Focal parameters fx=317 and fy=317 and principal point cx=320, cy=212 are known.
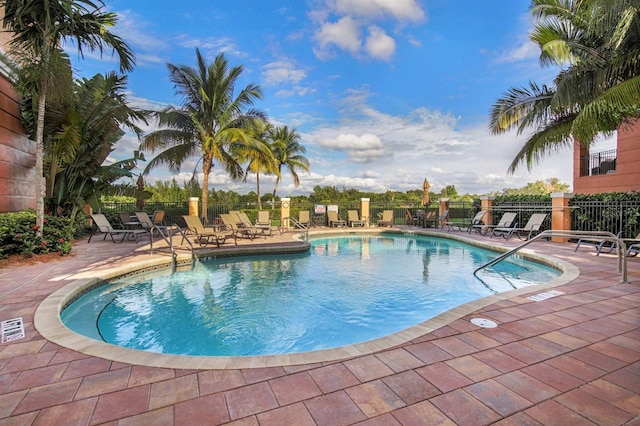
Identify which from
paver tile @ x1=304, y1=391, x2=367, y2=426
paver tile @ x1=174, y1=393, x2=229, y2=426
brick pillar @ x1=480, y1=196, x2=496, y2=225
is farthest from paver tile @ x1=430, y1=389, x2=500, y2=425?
brick pillar @ x1=480, y1=196, x2=496, y2=225

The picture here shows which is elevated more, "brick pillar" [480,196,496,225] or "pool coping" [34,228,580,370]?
"brick pillar" [480,196,496,225]

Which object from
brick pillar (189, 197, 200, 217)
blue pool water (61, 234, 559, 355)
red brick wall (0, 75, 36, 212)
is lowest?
blue pool water (61, 234, 559, 355)

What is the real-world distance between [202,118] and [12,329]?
43.5 ft

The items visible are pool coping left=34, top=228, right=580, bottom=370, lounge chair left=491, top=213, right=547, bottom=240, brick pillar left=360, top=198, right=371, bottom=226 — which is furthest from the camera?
brick pillar left=360, top=198, right=371, bottom=226

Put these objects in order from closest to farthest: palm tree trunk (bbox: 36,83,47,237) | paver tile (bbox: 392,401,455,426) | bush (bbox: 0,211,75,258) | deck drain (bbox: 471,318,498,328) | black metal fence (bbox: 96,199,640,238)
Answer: paver tile (bbox: 392,401,455,426) < deck drain (bbox: 471,318,498,328) < bush (bbox: 0,211,75,258) < palm tree trunk (bbox: 36,83,47,237) < black metal fence (bbox: 96,199,640,238)

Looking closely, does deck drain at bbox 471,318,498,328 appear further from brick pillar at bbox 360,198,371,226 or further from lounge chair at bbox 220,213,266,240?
brick pillar at bbox 360,198,371,226

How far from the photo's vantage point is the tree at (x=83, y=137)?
8875mm

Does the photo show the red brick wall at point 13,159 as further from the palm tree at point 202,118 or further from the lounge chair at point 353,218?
the lounge chair at point 353,218

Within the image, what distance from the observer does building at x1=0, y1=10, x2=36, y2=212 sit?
7.99 m

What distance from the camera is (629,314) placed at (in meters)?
3.63

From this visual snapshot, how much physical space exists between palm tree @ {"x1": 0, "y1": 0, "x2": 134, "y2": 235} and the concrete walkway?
247 inches

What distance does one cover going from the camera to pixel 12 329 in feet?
10.8

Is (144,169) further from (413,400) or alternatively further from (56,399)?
(413,400)

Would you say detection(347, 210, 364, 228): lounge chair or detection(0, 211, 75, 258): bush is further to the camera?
detection(347, 210, 364, 228): lounge chair
